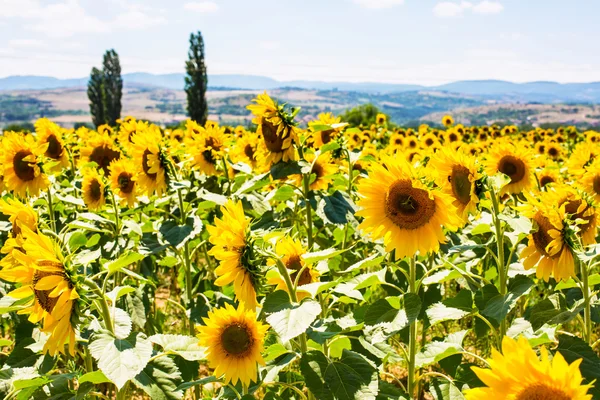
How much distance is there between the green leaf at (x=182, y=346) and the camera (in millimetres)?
2418

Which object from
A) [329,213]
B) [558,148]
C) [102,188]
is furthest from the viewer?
[558,148]

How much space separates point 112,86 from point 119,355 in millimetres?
77488

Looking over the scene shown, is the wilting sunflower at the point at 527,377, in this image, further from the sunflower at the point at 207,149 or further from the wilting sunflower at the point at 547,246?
the sunflower at the point at 207,149

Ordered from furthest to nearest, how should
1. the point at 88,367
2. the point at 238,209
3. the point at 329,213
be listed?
the point at 329,213, the point at 88,367, the point at 238,209

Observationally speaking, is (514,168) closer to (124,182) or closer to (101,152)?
(124,182)

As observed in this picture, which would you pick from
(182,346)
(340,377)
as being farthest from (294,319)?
(182,346)

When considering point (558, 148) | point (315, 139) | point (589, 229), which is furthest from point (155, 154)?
point (558, 148)

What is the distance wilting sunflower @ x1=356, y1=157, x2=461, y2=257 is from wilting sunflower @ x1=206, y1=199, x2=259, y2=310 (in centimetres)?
52

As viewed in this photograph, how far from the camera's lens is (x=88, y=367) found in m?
2.75

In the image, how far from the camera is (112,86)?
7400 cm

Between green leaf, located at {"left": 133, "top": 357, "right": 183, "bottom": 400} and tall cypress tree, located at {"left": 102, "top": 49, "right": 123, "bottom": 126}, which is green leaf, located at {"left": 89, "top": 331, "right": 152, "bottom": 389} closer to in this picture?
green leaf, located at {"left": 133, "top": 357, "right": 183, "bottom": 400}

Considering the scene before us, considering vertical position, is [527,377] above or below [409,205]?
below

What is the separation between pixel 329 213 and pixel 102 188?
1868mm

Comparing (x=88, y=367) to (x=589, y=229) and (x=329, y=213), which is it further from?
(x=589, y=229)
